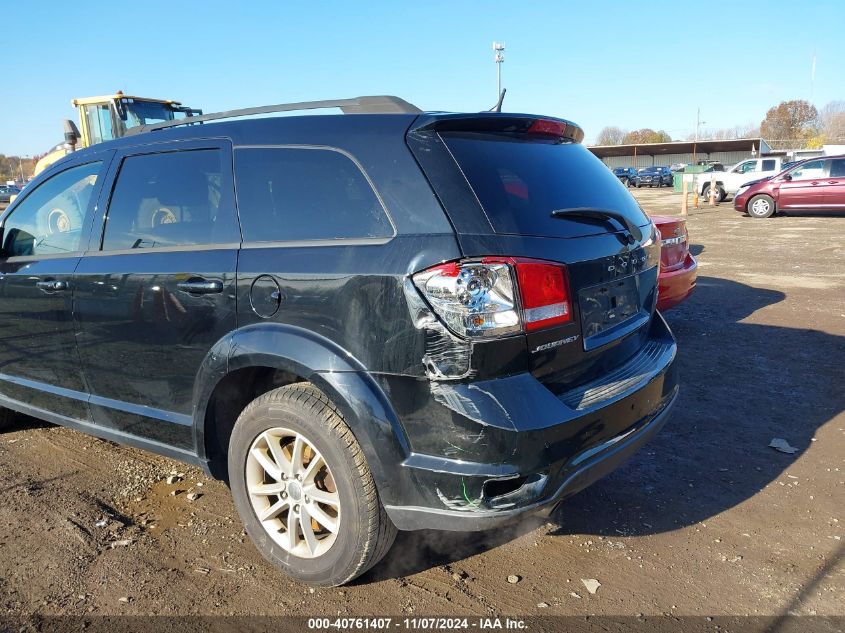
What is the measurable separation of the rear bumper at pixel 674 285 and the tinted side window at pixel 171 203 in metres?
4.07

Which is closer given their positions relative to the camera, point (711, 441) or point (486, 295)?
point (486, 295)

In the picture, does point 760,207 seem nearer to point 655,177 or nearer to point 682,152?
point 655,177

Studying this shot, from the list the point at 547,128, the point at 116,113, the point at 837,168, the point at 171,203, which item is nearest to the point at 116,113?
the point at 116,113

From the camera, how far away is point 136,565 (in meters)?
2.97

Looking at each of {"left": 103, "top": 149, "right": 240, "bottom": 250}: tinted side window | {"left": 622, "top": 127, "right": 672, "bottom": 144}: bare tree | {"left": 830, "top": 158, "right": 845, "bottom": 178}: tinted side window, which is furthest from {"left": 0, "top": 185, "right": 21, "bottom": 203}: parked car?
{"left": 622, "top": 127, "right": 672, "bottom": 144}: bare tree

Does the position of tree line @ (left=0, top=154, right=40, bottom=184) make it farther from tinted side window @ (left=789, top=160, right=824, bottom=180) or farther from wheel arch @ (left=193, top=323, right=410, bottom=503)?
wheel arch @ (left=193, top=323, right=410, bottom=503)

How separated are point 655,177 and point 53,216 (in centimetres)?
4903

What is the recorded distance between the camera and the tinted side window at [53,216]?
3699 millimetres

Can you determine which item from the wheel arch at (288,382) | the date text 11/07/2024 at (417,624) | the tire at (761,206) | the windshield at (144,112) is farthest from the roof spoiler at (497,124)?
the tire at (761,206)

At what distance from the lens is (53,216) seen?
12.9 feet

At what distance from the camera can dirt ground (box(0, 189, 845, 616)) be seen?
2678 millimetres

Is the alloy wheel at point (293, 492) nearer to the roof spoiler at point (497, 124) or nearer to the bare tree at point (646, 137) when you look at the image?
the roof spoiler at point (497, 124)

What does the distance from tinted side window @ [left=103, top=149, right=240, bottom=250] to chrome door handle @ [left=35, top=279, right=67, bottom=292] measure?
344 millimetres

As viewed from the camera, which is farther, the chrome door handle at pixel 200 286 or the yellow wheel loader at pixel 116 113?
the yellow wheel loader at pixel 116 113
